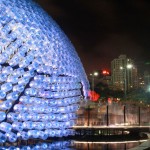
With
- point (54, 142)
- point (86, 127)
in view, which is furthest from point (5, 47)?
point (86, 127)

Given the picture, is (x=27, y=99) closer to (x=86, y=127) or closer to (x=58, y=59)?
(x=58, y=59)

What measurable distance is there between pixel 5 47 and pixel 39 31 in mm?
2459

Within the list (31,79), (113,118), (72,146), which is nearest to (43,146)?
(72,146)

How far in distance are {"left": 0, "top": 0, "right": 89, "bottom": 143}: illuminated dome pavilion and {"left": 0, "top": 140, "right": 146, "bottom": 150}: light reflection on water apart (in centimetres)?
37

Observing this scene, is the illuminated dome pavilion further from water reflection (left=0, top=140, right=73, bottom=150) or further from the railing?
the railing

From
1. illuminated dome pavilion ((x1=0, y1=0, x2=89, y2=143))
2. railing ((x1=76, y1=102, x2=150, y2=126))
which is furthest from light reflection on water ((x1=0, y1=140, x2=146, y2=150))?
railing ((x1=76, y1=102, x2=150, y2=126))

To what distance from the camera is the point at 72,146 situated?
51.8 ft

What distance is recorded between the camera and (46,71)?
15797 millimetres

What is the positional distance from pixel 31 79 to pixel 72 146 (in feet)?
10.4

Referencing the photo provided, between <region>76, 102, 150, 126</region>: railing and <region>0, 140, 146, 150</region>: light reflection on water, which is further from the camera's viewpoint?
<region>76, 102, 150, 126</region>: railing

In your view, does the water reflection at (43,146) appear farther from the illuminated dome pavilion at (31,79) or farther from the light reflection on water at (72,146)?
the illuminated dome pavilion at (31,79)

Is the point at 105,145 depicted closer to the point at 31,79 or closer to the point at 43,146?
Result: the point at 43,146

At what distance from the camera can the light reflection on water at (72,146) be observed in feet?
48.4

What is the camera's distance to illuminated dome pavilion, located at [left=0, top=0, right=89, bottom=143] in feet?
47.1
